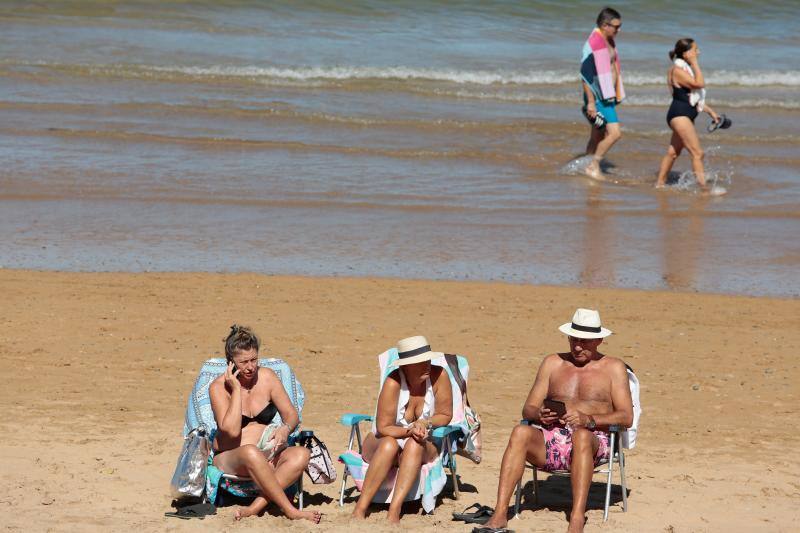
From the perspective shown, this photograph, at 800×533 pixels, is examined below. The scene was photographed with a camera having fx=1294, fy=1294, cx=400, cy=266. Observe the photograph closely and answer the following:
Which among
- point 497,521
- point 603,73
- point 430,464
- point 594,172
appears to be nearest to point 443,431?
point 430,464

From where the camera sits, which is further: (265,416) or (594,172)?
(594,172)

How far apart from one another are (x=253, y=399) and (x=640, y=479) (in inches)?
76.7

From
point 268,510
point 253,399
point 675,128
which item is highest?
point 675,128

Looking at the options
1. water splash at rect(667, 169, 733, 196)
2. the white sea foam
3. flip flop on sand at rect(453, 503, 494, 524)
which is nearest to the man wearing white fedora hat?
flip flop on sand at rect(453, 503, 494, 524)

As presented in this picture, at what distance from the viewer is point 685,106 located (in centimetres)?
1344

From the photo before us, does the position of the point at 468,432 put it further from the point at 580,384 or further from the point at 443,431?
the point at 580,384

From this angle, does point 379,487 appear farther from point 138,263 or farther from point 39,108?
point 39,108

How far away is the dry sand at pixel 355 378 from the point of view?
5918 mm

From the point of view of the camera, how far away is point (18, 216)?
11.9m

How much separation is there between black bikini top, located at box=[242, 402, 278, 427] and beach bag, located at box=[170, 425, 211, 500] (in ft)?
0.74

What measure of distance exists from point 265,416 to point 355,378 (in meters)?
1.73

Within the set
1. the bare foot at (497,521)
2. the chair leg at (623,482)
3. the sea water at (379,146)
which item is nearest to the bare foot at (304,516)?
the bare foot at (497,521)

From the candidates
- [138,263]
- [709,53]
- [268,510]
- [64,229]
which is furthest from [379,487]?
[709,53]

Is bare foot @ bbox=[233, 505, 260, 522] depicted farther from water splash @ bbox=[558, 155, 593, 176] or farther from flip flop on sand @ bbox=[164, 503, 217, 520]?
water splash @ bbox=[558, 155, 593, 176]
